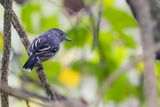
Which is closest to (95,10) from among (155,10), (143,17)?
(155,10)

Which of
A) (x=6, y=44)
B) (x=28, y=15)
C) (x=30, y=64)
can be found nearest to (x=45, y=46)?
(x=28, y=15)

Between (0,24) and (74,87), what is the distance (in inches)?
28.7

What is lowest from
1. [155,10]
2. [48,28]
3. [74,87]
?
[155,10]

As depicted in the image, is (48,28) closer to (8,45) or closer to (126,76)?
(126,76)

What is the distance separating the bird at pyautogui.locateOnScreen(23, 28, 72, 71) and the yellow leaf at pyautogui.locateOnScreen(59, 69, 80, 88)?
227 mm

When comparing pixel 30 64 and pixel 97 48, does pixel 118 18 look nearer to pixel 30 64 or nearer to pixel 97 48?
pixel 97 48

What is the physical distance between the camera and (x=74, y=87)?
11.6 ft

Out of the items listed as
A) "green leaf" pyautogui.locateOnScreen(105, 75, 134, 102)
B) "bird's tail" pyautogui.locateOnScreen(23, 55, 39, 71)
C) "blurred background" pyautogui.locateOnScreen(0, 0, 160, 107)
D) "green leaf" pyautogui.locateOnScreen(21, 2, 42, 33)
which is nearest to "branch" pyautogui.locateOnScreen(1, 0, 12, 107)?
"bird's tail" pyautogui.locateOnScreen(23, 55, 39, 71)

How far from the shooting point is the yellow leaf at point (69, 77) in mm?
3565

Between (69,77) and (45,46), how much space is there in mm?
360

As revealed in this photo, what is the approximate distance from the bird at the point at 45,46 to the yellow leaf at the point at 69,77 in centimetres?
23

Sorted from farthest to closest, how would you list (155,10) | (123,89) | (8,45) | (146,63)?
(123,89), (155,10), (8,45), (146,63)

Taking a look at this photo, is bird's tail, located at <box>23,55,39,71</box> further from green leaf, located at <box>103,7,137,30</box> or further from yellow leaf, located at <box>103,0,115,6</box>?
yellow leaf, located at <box>103,0,115,6</box>

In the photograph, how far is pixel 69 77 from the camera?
11.9ft
